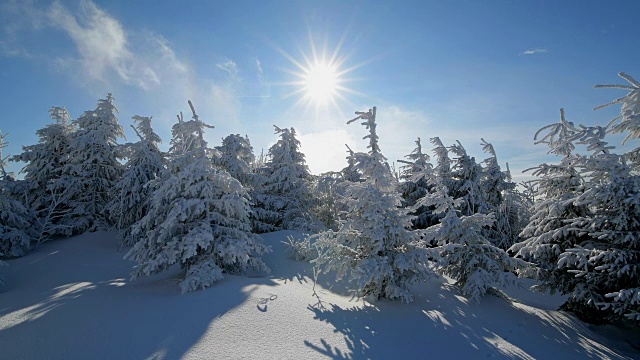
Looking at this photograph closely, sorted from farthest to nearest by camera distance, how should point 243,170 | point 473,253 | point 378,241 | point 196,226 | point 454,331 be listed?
point 243,170 → point 196,226 → point 473,253 → point 378,241 → point 454,331

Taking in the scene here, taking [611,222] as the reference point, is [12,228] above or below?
below

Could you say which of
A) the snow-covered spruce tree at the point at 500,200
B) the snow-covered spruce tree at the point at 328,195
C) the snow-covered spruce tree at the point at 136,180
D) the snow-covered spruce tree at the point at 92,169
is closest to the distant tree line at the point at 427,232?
the snow-covered spruce tree at the point at 92,169

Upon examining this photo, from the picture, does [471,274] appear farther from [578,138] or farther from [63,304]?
[63,304]

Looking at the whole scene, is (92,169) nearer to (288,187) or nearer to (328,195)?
(288,187)

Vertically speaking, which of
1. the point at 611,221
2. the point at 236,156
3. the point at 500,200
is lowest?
the point at 611,221

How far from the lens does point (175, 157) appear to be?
10.1 meters

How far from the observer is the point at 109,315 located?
6.34 m

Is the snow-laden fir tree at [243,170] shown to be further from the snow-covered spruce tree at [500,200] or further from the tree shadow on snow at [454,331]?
the snow-covered spruce tree at [500,200]

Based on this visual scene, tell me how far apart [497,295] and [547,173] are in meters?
4.21

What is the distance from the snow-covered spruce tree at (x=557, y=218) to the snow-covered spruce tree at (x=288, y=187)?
1149cm

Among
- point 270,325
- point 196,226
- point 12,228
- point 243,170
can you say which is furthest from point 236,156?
point 270,325

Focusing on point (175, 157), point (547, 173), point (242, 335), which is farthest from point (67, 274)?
point (547, 173)

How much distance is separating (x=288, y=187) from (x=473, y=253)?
12.7 meters

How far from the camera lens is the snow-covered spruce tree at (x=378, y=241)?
7520 mm
